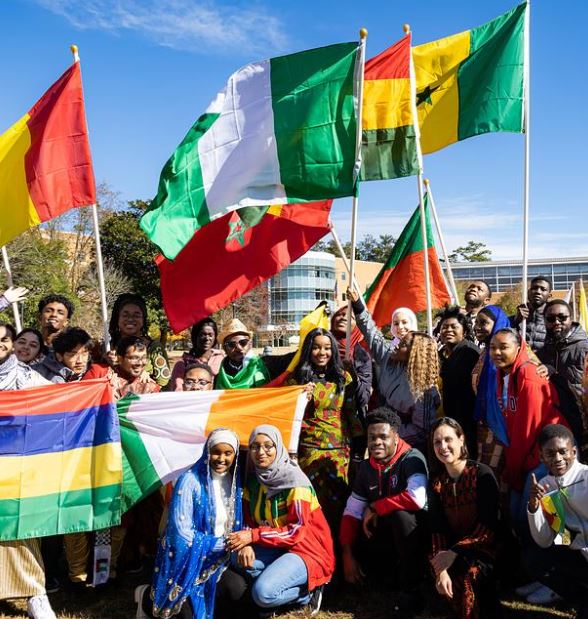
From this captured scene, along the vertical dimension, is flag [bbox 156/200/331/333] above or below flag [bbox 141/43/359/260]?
below

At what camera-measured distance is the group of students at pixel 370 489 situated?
14.9ft

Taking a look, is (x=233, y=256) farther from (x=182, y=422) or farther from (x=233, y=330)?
(x=182, y=422)

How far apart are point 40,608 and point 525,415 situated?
371cm

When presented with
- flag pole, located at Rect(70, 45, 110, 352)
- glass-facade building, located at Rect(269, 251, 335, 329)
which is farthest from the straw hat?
glass-facade building, located at Rect(269, 251, 335, 329)

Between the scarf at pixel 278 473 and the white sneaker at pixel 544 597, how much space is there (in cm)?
173

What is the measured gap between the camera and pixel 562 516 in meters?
4.37

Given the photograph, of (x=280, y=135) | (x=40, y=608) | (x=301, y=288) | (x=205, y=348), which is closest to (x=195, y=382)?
(x=205, y=348)

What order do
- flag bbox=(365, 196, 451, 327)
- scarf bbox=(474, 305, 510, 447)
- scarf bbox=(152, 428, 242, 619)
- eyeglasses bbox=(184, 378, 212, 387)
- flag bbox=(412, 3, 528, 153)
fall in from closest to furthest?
scarf bbox=(152, 428, 242, 619), scarf bbox=(474, 305, 510, 447), eyeglasses bbox=(184, 378, 212, 387), flag bbox=(412, 3, 528, 153), flag bbox=(365, 196, 451, 327)

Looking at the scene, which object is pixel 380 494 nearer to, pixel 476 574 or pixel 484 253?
pixel 476 574

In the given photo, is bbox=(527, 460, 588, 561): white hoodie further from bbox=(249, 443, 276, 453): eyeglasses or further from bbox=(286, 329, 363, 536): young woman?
bbox=(249, 443, 276, 453): eyeglasses

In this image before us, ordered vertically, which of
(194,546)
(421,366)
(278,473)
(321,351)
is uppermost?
(321,351)

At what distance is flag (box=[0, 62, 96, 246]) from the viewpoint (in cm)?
663

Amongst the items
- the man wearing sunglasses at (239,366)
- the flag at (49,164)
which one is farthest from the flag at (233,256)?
the flag at (49,164)

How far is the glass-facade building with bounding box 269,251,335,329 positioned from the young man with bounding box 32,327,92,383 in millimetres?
58265
